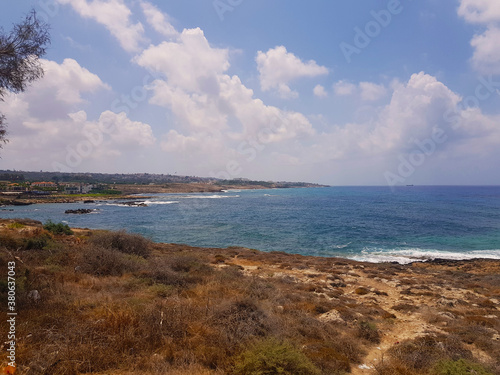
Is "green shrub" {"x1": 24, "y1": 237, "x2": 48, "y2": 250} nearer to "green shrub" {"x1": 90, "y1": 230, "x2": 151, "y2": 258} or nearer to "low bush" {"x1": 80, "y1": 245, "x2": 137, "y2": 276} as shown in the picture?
"green shrub" {"x1": 90, "y1": 230, "x2": 151, "y2": 258}

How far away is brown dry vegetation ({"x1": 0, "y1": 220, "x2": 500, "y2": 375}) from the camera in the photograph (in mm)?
4641

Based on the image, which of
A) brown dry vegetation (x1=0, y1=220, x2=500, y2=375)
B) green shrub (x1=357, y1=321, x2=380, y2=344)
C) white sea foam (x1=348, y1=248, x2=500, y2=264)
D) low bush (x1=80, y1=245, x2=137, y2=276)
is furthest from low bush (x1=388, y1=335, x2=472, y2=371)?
white sea foam (x1=348, y1=248, x2=500, y2=264)

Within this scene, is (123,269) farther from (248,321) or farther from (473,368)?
(473,368)

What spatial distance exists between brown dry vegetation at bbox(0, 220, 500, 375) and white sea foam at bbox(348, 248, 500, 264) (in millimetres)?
12996

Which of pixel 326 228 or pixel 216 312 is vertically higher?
pixel 216 312

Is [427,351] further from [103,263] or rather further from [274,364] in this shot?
[103,263]

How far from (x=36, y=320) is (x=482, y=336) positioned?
12.2 meters

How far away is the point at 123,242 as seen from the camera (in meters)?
15.5

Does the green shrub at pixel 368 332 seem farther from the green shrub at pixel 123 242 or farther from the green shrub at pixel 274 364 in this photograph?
the green shrub at pixel 123 242

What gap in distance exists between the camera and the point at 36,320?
215 inches

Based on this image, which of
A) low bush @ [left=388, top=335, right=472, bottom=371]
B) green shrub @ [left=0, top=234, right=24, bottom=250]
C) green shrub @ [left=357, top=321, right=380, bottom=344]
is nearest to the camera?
low bush @ [left=388, top=335, right=472, bottom=371]

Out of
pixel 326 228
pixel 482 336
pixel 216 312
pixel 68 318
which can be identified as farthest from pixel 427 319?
pixel 326 228

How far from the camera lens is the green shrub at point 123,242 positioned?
14797mm

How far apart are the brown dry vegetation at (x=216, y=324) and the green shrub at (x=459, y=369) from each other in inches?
1.2
